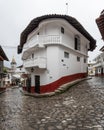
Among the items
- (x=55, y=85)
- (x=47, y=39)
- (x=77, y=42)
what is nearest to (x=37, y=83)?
(x=55, y=85)

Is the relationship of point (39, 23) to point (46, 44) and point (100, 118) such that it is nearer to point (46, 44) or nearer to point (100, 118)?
point (46, 44)

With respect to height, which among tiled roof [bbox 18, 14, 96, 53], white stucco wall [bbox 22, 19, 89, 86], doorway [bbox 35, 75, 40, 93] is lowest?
doorway [bbox 35, 75, 40, 93]

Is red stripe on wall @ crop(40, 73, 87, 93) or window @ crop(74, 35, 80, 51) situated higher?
window @ crop(74, 35, 80, 51)

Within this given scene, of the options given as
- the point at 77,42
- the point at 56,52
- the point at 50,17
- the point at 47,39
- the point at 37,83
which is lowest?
the point at 37,83

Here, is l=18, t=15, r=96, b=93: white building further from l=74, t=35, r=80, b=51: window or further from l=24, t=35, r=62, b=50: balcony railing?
l=74, t=35, r=80, b=51: window

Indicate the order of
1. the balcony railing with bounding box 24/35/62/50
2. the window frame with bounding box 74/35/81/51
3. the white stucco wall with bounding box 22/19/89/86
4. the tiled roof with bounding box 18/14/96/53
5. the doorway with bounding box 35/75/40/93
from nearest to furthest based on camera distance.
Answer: the tiled roof with bounding box 18/14/96/53 < the balcony railing with bounding box 24/35/62/50 < the white stucco wall with bounding box 22/19/89/86 < the doorway with bounding box 35/75/40/93 < the window frame with bounding box 74/35/81/51

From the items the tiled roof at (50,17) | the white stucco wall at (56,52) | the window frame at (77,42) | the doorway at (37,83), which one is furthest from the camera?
the window frame at (77,42)

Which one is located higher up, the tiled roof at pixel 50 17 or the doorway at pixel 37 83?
the tiled roof at pixel 50 17

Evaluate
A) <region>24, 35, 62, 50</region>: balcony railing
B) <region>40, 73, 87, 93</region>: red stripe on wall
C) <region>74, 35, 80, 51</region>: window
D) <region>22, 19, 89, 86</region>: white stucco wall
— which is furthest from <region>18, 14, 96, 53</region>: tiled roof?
<region>40, 73, 87, 93</region>: red stripe on wall

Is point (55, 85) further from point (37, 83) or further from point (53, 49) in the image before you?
point (37, 83)

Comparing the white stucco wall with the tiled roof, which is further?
the white stucco wall

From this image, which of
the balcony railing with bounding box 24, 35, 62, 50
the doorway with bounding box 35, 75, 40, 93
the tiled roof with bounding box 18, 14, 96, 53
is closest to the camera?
the tiled roof with bounding box 18, 14, 96, 53

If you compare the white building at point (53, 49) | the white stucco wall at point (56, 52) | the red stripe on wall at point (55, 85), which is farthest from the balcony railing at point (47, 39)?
the red stripe on wall at point (55, 85)

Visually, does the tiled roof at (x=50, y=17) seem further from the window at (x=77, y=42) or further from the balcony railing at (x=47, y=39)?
the balcony railing at (x=47, y=39)
